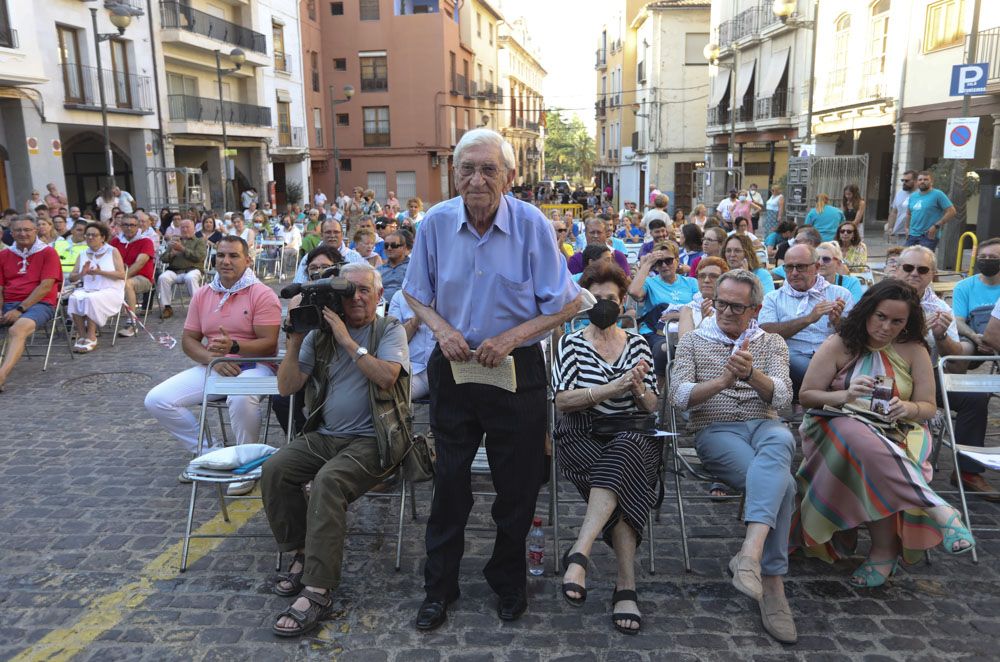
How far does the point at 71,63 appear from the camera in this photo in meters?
20.3

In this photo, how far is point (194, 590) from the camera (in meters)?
3.62

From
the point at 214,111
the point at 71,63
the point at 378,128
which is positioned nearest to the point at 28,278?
the point at 71,63

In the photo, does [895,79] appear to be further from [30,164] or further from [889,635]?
[30,164]

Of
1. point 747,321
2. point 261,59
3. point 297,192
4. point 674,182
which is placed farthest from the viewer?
point 674,182

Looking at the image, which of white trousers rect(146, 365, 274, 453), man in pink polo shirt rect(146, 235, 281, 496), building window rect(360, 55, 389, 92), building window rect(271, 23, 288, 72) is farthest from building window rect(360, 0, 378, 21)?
white trousers rect(146, 365, 274, 453)

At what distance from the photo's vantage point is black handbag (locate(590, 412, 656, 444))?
3.79 m

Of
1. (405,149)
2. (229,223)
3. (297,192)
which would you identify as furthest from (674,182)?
(229,223)

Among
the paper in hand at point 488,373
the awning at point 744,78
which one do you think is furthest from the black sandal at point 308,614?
the awning at point 744,78

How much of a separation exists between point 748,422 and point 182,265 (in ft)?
31.7

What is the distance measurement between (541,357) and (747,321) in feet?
4.61

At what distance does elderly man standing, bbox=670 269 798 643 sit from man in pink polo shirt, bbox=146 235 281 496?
2694 mm

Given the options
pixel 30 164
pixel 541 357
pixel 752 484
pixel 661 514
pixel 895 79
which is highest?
pixel 895 79

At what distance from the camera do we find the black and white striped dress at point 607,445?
3.45m

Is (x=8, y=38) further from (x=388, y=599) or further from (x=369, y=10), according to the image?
(x=369, y=10)
